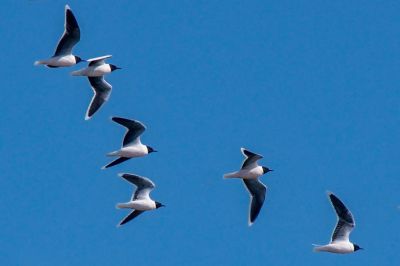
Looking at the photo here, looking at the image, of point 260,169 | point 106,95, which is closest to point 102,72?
point 106,95

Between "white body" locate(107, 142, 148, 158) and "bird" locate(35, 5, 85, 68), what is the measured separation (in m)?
2.92

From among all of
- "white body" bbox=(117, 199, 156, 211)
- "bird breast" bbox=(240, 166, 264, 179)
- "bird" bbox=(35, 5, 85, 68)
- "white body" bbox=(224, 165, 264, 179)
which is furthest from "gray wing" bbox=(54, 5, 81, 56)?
"bird breast" bbox=(240, 166, 264, 179)

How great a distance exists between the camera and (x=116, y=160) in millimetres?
57562

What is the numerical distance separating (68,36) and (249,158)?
636 cm

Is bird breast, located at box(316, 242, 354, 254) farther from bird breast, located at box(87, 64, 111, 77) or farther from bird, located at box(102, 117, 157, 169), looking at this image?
bird breast, located at box(87, 64, 111, 77)

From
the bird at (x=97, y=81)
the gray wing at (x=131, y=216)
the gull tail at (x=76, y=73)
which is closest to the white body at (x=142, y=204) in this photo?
the gray wing at (x=131, y=216)

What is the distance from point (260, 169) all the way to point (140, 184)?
11.7ft

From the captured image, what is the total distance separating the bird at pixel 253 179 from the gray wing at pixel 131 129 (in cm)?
286

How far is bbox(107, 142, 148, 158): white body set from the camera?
2221 inches

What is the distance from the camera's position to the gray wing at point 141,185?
57188 mm

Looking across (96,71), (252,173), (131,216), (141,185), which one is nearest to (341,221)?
(252,173)

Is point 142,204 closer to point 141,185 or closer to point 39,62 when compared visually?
point 141,185

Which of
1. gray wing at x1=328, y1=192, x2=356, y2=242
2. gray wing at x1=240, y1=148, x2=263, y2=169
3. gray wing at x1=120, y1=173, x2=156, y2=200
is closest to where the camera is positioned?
gray wing at x1=328, y1=192, x2=356, y2=242

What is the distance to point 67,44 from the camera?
55875 millimetres
